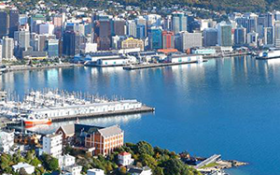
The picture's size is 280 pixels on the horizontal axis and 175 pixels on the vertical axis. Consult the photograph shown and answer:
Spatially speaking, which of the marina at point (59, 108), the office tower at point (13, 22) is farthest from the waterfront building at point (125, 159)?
the office tower at point (13, 22)

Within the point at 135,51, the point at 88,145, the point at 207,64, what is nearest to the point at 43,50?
the point at 135,51

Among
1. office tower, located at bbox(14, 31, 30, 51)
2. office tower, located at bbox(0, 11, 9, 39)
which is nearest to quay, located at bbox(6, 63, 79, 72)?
office tower, located at bbox(14, 31, 30, 51)

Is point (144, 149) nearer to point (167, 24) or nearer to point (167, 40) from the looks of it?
point (167, 40)

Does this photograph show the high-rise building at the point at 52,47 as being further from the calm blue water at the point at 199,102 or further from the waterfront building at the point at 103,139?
the waterfront building at the point at 103,139

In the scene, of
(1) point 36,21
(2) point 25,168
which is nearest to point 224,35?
(1) point 36,21

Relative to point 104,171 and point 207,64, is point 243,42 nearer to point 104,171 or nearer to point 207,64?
point 207,64

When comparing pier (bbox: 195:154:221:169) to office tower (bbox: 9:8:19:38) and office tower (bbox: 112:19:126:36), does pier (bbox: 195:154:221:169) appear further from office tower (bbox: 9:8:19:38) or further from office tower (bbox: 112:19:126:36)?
office tower (bbox: 112:19:126:36)
